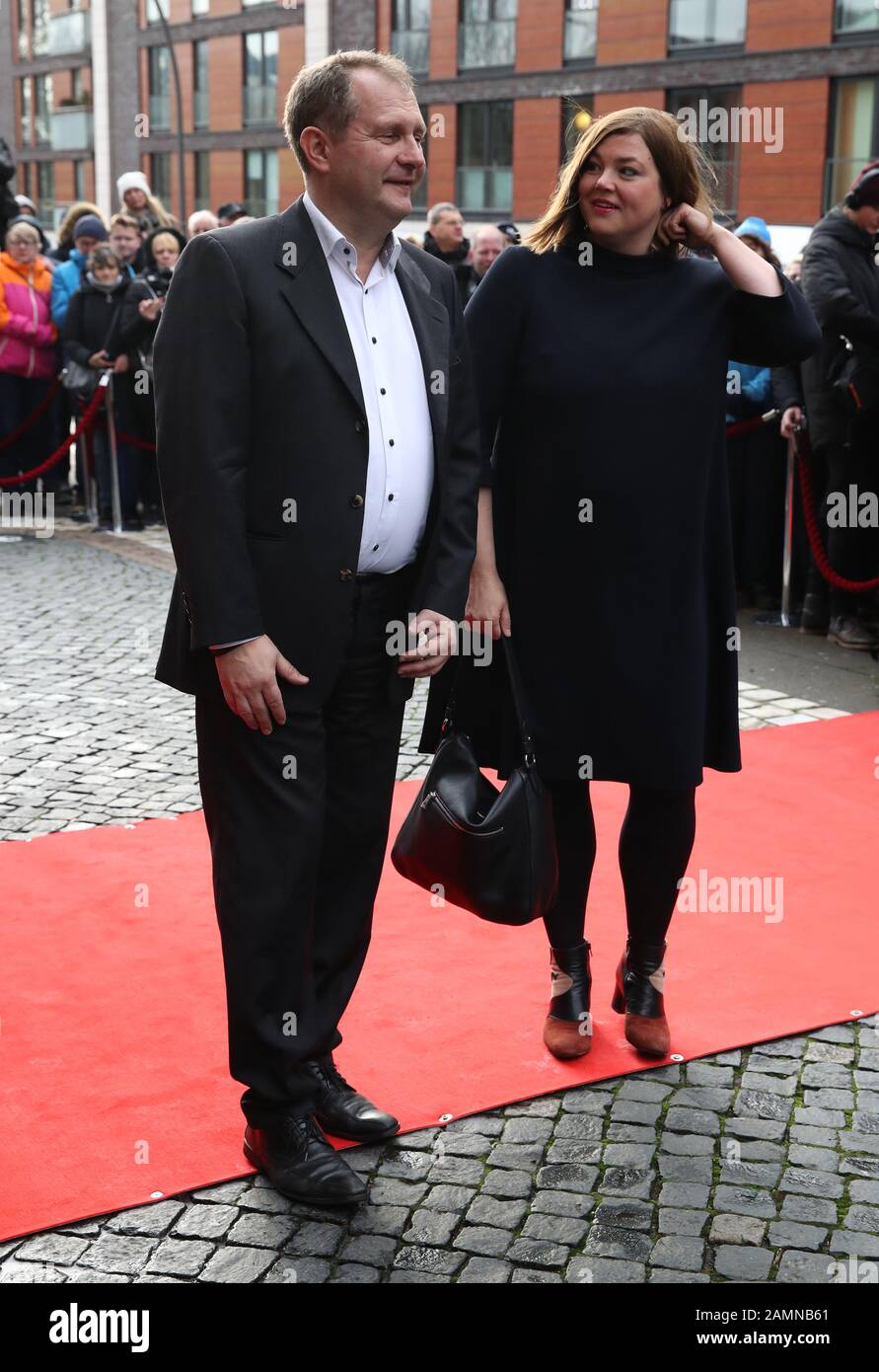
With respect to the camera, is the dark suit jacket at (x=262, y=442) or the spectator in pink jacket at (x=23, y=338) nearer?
the dark suit jacket at (x=262, y=442)

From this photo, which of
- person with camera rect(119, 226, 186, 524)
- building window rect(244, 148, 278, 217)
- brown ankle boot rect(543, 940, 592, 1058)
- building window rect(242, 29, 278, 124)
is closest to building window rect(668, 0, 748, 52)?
building window rect(242, 29, 278, 124)

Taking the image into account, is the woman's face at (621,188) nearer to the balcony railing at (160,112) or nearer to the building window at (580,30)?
the building window at (580,30)

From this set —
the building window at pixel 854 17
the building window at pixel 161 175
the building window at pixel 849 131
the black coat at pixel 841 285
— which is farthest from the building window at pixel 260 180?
the black coat at pixel 841 285

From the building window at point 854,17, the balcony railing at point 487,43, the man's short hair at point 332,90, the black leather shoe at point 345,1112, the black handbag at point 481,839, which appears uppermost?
the balcony railing at point 487,43

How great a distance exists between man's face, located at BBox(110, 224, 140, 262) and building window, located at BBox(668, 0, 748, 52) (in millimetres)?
20219

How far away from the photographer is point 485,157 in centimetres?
3578

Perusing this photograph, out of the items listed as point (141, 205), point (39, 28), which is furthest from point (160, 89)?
point (141, 205)

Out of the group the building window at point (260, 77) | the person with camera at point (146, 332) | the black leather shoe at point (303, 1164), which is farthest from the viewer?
the building window at point (260, 77)

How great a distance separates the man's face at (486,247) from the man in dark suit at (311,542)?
9090 millimetres

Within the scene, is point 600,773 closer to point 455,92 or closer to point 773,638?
point 773,638

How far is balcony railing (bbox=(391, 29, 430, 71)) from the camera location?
36.6 metres

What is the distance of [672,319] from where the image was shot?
11.9ft

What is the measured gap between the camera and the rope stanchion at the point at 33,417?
12875 mm

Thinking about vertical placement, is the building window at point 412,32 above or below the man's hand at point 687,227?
above
